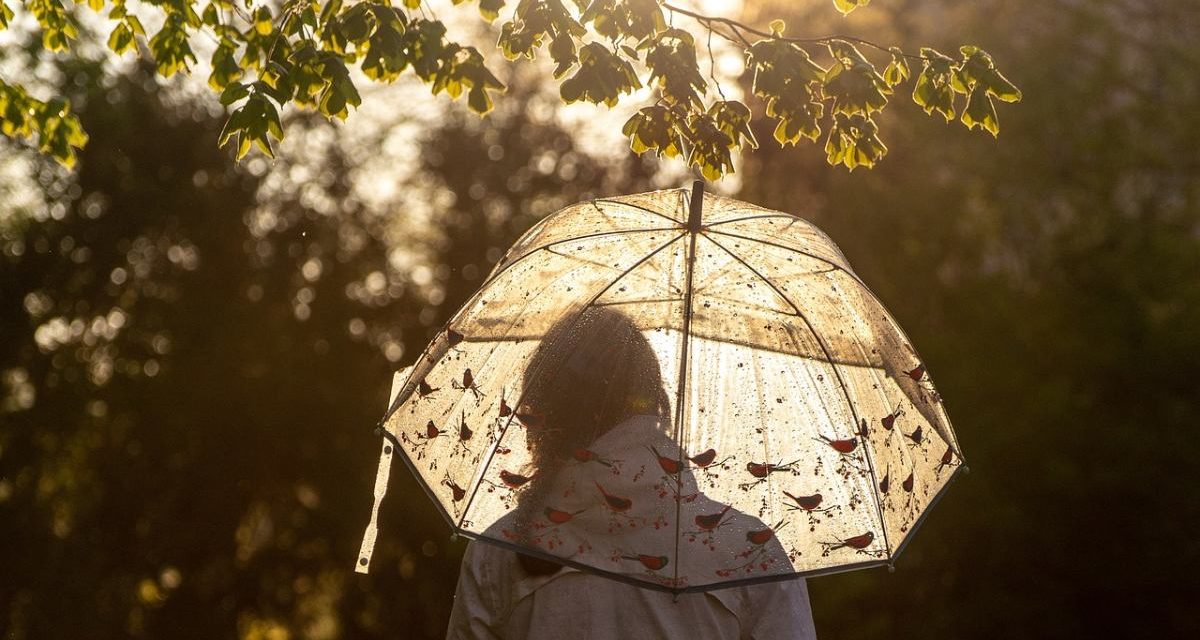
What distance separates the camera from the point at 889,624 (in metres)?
13.7

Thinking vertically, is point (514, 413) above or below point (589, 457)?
above

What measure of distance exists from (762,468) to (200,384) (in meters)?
10.1

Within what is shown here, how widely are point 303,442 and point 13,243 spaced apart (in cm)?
326

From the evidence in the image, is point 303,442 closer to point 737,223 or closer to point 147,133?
point 147,133

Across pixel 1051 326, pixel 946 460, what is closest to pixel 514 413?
pixel 946 460

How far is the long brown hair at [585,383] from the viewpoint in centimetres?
362

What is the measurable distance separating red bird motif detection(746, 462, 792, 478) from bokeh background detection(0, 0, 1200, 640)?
9.50 m

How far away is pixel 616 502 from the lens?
139 inches

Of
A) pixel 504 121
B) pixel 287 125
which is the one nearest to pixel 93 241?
pixel 287 125

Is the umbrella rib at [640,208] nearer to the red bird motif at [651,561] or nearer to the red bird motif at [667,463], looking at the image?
the red bird motif at [667,463]

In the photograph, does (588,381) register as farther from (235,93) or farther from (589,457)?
(235,93)

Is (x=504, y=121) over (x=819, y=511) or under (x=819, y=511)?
over

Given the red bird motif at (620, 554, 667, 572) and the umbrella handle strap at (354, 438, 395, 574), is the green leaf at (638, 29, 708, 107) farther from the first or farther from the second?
the red bird motif at (620, 554, 667, 572)

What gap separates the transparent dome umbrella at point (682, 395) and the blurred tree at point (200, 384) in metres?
9.43
